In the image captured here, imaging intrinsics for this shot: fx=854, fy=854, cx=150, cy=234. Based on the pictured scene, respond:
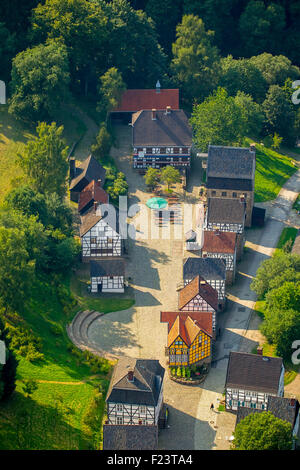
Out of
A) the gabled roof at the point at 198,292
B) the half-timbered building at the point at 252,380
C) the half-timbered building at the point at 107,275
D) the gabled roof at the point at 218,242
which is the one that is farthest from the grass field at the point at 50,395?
the gabled roof at the point at 218,242

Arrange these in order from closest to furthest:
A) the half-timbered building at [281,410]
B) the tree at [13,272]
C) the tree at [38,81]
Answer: the half-timbered building at [281,410] < the tree at [13,272] < the tree at [38,81]

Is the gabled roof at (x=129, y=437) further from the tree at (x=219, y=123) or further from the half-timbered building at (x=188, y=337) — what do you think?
the tree at (x=219, y=123)

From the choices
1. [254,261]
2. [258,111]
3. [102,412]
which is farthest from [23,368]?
[258,111]

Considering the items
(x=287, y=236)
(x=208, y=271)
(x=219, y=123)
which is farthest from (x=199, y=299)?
(x=219, y=123)

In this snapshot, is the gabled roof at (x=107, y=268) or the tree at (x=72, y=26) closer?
the gabled roof at (x=107, y=268)

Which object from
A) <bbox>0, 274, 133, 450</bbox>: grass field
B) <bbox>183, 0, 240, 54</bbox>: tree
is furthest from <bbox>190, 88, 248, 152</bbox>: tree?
<bbox>0, 274, 133, 450</bbox>: grass field

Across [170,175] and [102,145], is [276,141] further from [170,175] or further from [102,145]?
[102,145]
